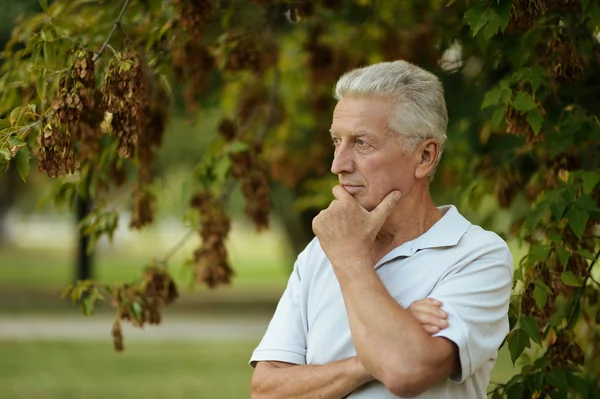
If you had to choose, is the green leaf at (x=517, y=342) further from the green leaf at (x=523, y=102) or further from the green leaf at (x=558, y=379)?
the green leaf at (x=523, y=102)

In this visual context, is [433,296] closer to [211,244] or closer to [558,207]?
[558,207]

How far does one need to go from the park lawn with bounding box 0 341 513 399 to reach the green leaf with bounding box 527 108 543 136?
6969 millimetres

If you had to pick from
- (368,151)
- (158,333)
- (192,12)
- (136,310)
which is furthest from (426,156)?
(158,333)

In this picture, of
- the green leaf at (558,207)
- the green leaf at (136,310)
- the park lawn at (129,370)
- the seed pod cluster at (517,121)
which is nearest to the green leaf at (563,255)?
the green leaf at (558,207)

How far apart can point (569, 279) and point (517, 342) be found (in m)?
0.33

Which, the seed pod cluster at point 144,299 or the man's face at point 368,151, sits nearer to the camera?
the man's face at point 368,151

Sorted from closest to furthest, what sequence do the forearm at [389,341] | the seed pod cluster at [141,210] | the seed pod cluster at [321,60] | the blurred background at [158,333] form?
the forearm at [389,341] < the seed pod cluster at [141,210] < the seed pod cluster at [321,60] < the blurred background at [158,333]

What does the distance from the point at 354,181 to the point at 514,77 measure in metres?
1.37

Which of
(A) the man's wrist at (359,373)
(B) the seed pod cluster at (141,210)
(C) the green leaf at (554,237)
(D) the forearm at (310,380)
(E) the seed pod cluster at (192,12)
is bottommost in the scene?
(D) the forearm at (310,380)

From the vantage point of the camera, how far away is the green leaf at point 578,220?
3.87 meters

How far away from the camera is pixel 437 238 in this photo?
9.65ft

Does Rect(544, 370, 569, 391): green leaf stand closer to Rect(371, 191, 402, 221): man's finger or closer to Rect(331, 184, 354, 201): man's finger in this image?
Rect(371, 191, 402, 221): man's finger

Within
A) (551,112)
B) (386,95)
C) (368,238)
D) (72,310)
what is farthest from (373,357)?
(72,310)

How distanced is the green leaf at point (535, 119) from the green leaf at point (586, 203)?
0.97 ft
